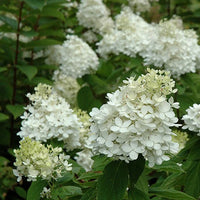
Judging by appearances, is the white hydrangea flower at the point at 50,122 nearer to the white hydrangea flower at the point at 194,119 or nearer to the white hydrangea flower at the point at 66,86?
the white hydrangea flower at the point at 194,119

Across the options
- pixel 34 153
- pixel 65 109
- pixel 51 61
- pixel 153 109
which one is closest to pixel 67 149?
pixel 65 109

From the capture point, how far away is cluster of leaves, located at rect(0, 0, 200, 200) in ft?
5.81

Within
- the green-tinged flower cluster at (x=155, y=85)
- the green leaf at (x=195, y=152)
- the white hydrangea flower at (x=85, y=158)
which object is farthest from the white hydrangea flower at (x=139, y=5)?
the green-tinged flower cluster at (x=155, y=85)

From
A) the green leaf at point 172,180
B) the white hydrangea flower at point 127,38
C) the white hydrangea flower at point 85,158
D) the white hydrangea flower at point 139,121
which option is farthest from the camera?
the white hydrangea flower at point 127,38

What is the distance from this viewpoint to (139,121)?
5.37 ft

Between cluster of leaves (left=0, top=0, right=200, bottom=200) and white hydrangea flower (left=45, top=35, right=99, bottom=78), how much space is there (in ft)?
0.40

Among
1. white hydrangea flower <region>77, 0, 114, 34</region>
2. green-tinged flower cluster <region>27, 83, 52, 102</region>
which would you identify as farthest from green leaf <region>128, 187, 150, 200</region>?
white hydrangea flower <region>77, 0, 114, 34</region>

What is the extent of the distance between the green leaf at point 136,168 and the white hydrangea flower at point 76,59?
2.21 metres

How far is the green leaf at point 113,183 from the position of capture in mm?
1690

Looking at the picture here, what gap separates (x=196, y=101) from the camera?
9.75 ft

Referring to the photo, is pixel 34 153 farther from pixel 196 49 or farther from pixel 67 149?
pixel 196 49

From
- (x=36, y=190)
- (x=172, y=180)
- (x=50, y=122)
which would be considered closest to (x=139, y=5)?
(x=50, y=122)

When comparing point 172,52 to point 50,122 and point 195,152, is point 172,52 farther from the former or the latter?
point 195,152

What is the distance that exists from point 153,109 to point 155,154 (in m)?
0.19
